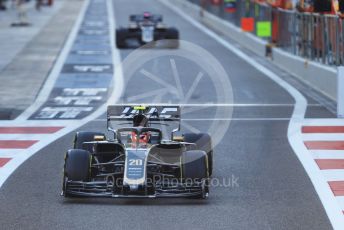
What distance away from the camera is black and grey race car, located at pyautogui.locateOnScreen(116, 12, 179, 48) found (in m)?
33.2

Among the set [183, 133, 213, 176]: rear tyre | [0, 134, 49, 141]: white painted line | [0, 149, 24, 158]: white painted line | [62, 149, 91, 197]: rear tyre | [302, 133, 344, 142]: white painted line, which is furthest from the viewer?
[0, 134, 49, 141]: white painted line

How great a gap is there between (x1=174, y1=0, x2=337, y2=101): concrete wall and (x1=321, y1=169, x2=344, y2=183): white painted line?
8.09 m

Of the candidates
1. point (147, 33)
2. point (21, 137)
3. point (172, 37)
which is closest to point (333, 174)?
point (21, 137)

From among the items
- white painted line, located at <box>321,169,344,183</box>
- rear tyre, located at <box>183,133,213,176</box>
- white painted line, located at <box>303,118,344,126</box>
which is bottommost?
white painted line, located at <box>303,118,344,126</box>

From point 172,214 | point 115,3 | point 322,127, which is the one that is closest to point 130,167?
point 172,214

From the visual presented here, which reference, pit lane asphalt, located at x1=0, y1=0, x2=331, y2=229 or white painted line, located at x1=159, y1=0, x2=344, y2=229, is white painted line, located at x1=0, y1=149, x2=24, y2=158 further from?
white painted line, located at x1=159, y1=0, x2=344, y2=229

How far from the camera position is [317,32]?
923 inches

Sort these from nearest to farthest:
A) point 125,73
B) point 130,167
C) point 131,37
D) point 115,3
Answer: point 130,167
point 125,73
point 131,37
point 115,3

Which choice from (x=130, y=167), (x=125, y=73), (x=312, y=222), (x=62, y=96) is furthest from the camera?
(x=125, y=73)

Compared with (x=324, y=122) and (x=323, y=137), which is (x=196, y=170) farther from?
(x=324, y=122)

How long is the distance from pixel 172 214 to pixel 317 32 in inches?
530

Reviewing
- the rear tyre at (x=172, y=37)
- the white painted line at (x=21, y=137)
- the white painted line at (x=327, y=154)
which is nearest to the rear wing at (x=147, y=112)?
the white painted line at (x=327, y=154)

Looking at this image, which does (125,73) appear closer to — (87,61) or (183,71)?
(183,71)

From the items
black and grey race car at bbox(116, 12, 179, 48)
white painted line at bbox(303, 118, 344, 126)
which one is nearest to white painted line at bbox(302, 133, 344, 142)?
A: white painted line at bbox(303, 118, 344, 126)
